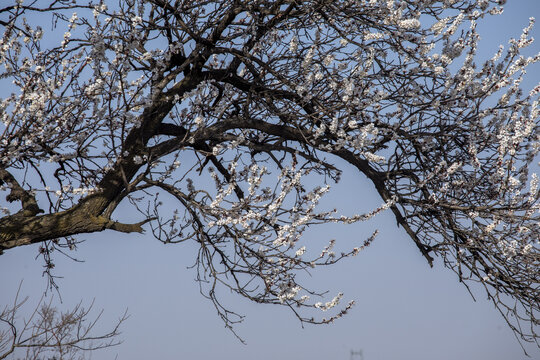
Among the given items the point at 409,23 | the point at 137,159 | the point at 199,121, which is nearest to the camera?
the point at 409,23

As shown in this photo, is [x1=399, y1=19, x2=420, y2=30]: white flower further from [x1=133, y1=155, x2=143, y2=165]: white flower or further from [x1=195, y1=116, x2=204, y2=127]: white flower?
[x1=133, y1=155, x2=143, y2=165]: white flower

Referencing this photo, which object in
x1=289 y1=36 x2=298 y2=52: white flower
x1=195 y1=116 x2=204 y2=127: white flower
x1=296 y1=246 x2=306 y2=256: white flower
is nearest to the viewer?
x1=296 y1=246 x2=306 y2=256: white flower

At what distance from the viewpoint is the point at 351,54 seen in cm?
664

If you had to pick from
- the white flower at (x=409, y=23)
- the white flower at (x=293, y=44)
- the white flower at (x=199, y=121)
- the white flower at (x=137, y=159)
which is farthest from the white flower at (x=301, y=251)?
the white flower at (x=409, y=23)

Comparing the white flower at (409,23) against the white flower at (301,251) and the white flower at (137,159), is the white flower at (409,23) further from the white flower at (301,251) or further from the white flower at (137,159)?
the white flower at (137,159)

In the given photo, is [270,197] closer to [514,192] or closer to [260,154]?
[260,154]

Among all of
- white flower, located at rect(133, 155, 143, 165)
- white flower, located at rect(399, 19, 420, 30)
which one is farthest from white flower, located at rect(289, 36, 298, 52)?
white flower, located at rect(133, 155, 143, 165)

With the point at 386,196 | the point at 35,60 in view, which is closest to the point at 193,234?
the point at 386,196

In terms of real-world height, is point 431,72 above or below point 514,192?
above

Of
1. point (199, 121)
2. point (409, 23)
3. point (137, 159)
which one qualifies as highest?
point (409, 23)

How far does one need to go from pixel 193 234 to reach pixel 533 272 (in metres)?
3.94

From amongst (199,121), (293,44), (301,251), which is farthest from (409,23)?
(301,251)

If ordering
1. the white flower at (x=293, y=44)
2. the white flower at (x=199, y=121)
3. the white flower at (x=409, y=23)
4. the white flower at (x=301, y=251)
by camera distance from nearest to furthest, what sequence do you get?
1. the white flower at (x=409, y=23)
2. the white flower at (x=301, y=251)
3. the white flower at (x=199, y=121)
4. the white flower at (x=293, y=44)

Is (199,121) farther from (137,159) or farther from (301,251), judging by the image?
(301,251)
